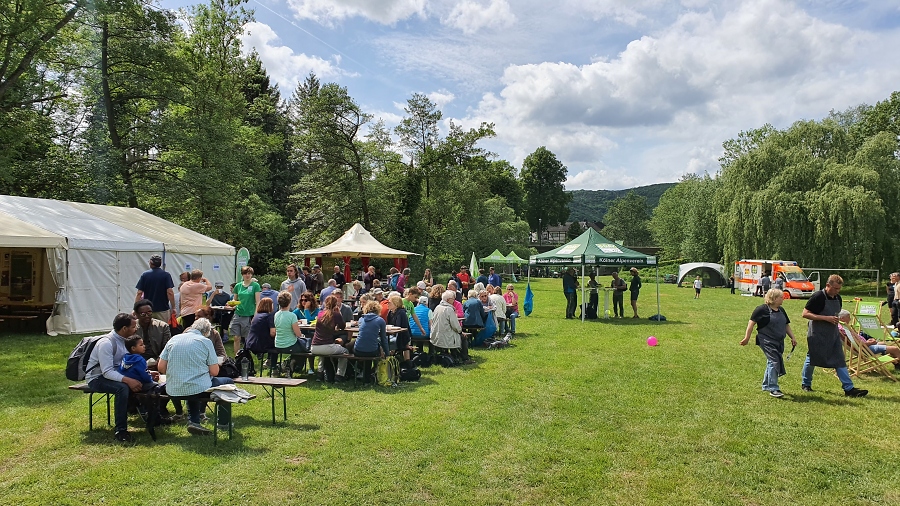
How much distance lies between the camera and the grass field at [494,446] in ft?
13.8

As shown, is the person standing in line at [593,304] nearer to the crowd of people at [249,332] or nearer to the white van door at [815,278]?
the crowd of people at [249,332]

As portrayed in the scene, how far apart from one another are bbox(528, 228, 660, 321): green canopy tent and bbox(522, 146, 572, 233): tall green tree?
54862 mm

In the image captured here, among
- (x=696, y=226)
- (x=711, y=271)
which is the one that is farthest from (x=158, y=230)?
(x=696, y=226)

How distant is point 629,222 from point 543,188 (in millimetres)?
33140

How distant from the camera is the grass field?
13.8 feet

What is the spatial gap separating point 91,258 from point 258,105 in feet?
68.5

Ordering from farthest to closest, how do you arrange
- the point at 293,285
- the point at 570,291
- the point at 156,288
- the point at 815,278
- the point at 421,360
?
the point at 815,278 → the point at 570,291 → the point at 293,285 → the point at 421,360 → the point at 156,288

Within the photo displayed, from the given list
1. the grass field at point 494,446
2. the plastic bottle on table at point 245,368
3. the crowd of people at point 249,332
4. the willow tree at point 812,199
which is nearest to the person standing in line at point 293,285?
the crowd of people at point 249,332

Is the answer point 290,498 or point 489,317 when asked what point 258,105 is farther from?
point 290,498

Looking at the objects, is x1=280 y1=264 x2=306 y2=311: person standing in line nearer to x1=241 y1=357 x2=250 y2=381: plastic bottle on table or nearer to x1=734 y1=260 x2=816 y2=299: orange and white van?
x1=241 y1=357 x2=250 y2=381: plastic bottle on table

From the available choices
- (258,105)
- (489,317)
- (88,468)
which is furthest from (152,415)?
(258,105)

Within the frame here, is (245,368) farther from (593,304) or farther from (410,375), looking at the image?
(593,304)

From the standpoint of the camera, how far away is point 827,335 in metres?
7.02

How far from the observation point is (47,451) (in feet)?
16.2
